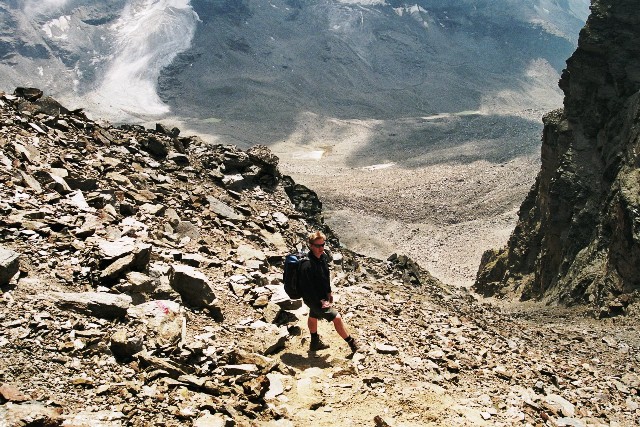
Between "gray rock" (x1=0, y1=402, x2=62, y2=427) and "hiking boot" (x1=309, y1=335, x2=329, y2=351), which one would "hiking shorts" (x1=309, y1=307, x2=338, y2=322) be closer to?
"hiking boot" (x1=309, y1=335, x2=329, y2=351)

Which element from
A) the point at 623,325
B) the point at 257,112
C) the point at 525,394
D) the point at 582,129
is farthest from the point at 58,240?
the point at 257,112

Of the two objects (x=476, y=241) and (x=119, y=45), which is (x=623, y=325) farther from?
(x=119, y=45)

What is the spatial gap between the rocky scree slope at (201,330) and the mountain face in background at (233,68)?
103 m

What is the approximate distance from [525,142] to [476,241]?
2259 inches

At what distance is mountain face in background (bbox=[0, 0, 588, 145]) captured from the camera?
464 feet

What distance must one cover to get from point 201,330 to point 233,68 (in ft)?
547

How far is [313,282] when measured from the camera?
350 inches

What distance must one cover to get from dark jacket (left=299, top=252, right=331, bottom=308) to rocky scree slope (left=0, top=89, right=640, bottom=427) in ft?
2.92

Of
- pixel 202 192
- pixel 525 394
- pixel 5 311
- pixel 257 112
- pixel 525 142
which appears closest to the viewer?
pixel 5 311

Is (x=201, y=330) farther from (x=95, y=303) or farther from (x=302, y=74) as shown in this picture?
(x=302, y=74)

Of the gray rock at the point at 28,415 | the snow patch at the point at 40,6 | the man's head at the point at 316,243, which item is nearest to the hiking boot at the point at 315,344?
the man's head at the point at 316,243

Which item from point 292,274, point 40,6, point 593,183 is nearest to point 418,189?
point 593,183

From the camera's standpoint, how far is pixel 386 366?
29.3 ft

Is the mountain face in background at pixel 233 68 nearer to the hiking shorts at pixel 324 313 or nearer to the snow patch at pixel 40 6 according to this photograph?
the snow patch at pixel 40 6
